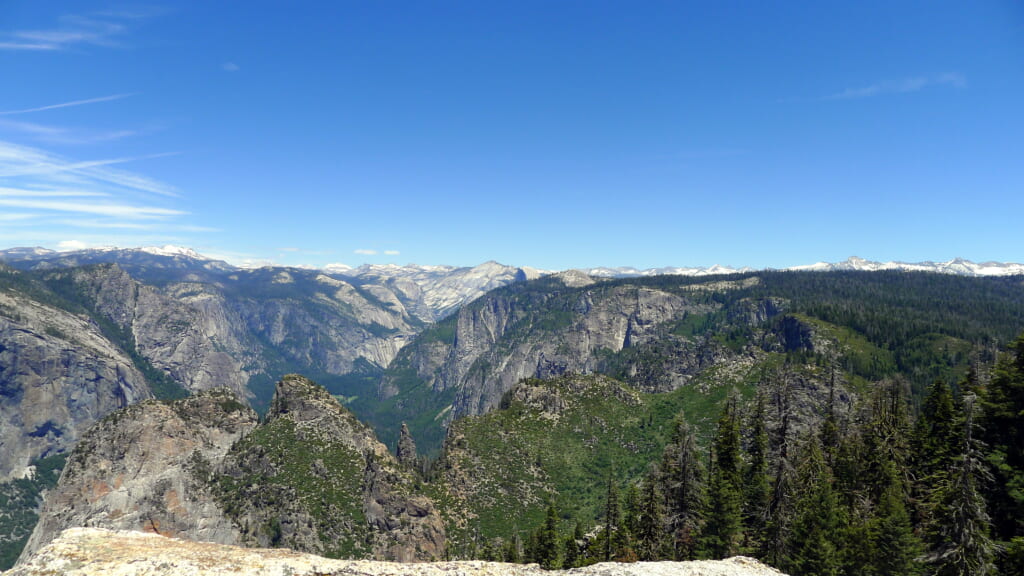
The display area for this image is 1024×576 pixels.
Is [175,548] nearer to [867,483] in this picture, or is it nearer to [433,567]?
[433,567]

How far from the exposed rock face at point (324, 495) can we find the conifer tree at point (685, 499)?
65141mm

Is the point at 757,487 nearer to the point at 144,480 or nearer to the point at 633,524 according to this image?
the point at 633,524

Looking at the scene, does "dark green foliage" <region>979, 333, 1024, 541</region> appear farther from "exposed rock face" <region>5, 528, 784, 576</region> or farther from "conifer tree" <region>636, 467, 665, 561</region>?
"exposed rock face" <region>5, 528, 784, 576</region>

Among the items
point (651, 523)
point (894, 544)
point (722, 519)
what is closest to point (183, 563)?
point (722, 519)

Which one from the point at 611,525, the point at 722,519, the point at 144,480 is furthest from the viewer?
the point at 144,480

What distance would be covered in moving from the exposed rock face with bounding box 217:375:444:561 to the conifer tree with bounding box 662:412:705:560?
65.1 metres

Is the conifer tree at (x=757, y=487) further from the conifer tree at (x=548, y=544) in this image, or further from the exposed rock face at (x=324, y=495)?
the exposed rock face at (x=324, y=495)

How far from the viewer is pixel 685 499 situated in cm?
5519

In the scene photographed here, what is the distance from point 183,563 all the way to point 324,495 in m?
102

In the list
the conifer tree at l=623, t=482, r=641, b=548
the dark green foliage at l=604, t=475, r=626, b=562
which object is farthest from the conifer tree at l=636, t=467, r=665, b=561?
the dark green foliage at l=604, t=475, r=626, b=562

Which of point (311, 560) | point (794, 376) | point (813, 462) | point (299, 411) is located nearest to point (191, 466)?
point (299, 411)

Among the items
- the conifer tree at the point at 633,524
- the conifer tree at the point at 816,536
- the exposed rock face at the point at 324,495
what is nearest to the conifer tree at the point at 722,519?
the conifer tree at the point at 816,536

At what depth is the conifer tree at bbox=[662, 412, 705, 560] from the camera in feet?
177

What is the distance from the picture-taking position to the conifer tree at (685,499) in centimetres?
5394
